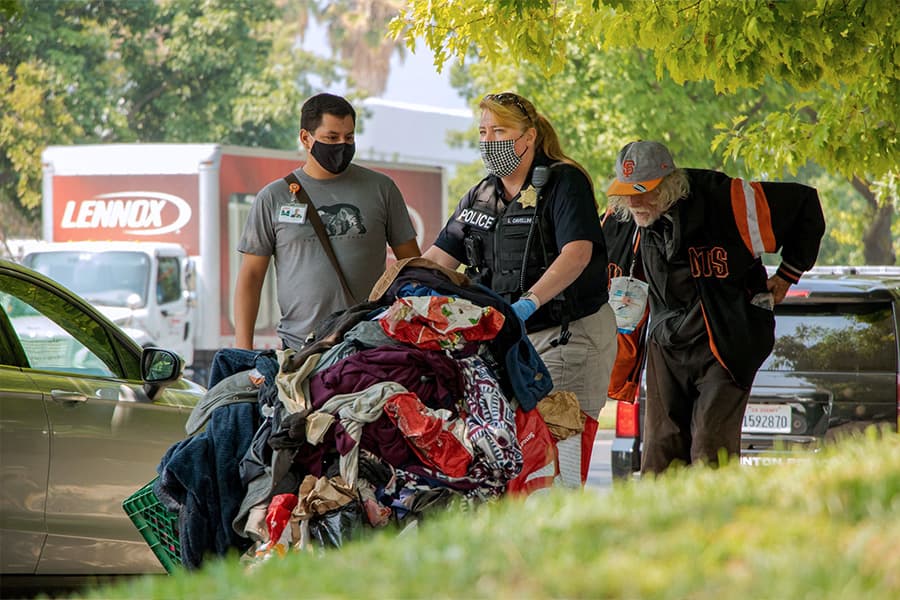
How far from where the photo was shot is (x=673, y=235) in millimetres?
6477

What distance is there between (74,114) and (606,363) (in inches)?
1042

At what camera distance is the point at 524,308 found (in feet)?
16.8

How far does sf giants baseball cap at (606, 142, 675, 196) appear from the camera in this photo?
6301mm

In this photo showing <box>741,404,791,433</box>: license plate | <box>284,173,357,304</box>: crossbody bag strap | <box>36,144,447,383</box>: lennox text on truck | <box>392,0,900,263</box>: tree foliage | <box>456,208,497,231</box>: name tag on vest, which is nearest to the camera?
<box>456,208,497,231</box>: name tag on vest

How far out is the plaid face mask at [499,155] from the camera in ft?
18.7

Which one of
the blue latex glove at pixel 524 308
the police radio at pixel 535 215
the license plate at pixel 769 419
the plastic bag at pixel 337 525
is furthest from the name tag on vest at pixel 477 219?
the license plate at pixel 769 419

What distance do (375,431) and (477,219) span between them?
1.62 meters

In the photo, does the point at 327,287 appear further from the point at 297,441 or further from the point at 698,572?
the point at 698,572

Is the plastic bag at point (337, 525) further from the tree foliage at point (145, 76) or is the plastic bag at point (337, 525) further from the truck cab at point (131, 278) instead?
the tree foliage at point (145, 76)

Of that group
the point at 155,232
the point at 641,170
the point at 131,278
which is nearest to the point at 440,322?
the point at 641,170

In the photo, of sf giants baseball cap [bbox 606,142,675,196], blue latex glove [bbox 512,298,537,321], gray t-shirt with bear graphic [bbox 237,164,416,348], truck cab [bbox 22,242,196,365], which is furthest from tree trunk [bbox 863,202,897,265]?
blue latex glove [bbox 512,298,537,321]

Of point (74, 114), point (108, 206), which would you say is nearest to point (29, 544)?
point (108, 206)

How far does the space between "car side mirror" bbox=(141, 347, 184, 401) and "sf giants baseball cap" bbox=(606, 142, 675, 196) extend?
216 centimetres

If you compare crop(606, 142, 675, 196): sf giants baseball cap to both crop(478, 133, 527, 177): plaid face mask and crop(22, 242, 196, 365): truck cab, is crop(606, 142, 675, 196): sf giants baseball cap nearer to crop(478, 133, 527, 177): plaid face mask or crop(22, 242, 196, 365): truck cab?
crop(478, 133, 527, 177): plaid face mask
